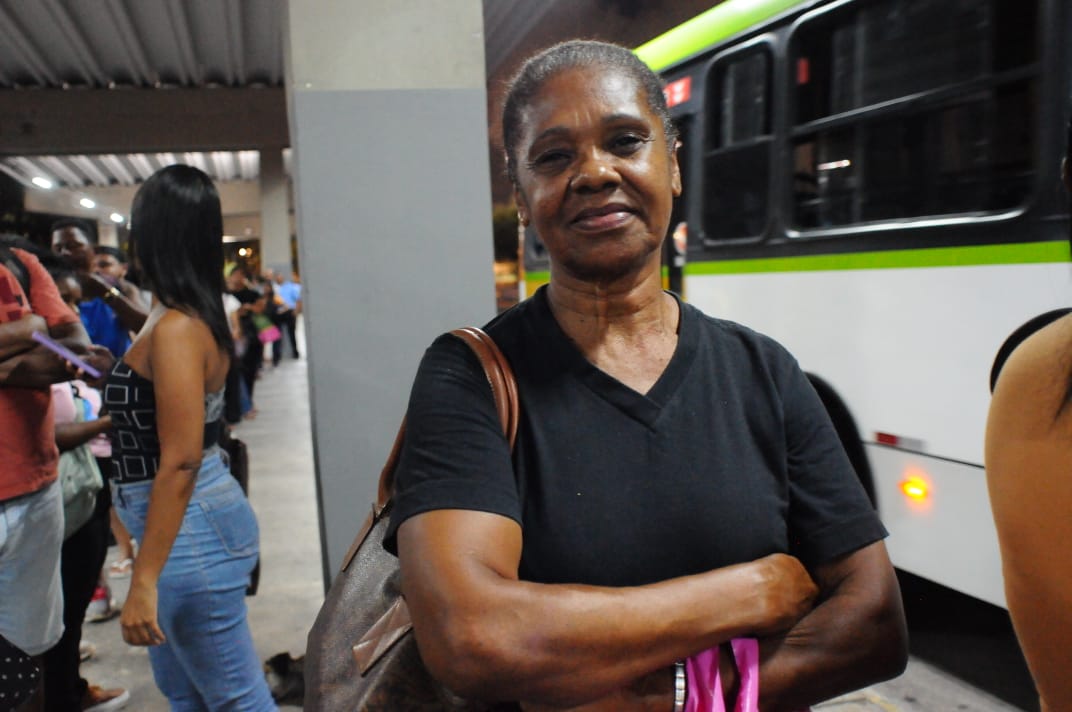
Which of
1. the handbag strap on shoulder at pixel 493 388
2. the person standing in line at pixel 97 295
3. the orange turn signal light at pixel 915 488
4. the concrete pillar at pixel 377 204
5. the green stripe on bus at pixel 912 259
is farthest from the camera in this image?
the person standing in line at pixel 97 295

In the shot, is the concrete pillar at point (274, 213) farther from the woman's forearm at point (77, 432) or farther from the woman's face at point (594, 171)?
the woman's face at point (594, 171)

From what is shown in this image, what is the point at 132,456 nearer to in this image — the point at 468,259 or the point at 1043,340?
the point at 468,259

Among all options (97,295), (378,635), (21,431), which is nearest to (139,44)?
(97,295)

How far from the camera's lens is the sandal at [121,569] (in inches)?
214

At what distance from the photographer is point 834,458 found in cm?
145

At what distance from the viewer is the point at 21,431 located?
257cm

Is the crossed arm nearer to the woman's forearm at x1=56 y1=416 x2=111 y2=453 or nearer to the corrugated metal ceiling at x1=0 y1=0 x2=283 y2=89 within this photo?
the woman's forearm at x1=56 y1=416 x2=111 y2=453

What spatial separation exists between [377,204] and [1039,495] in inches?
98.4

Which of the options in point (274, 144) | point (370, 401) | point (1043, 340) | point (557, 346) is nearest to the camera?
point (1043, 340)

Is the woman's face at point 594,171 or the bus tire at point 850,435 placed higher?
the woman's face at point 594,171

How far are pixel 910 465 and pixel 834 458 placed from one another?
2.86 m

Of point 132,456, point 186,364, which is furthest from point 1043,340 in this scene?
point 132,456

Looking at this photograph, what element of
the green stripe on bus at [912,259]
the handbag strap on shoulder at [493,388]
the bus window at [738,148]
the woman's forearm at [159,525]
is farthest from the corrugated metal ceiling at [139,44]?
the handbag strap on shoulder at [493,388]

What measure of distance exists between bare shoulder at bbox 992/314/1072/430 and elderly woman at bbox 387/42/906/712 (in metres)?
0.33
